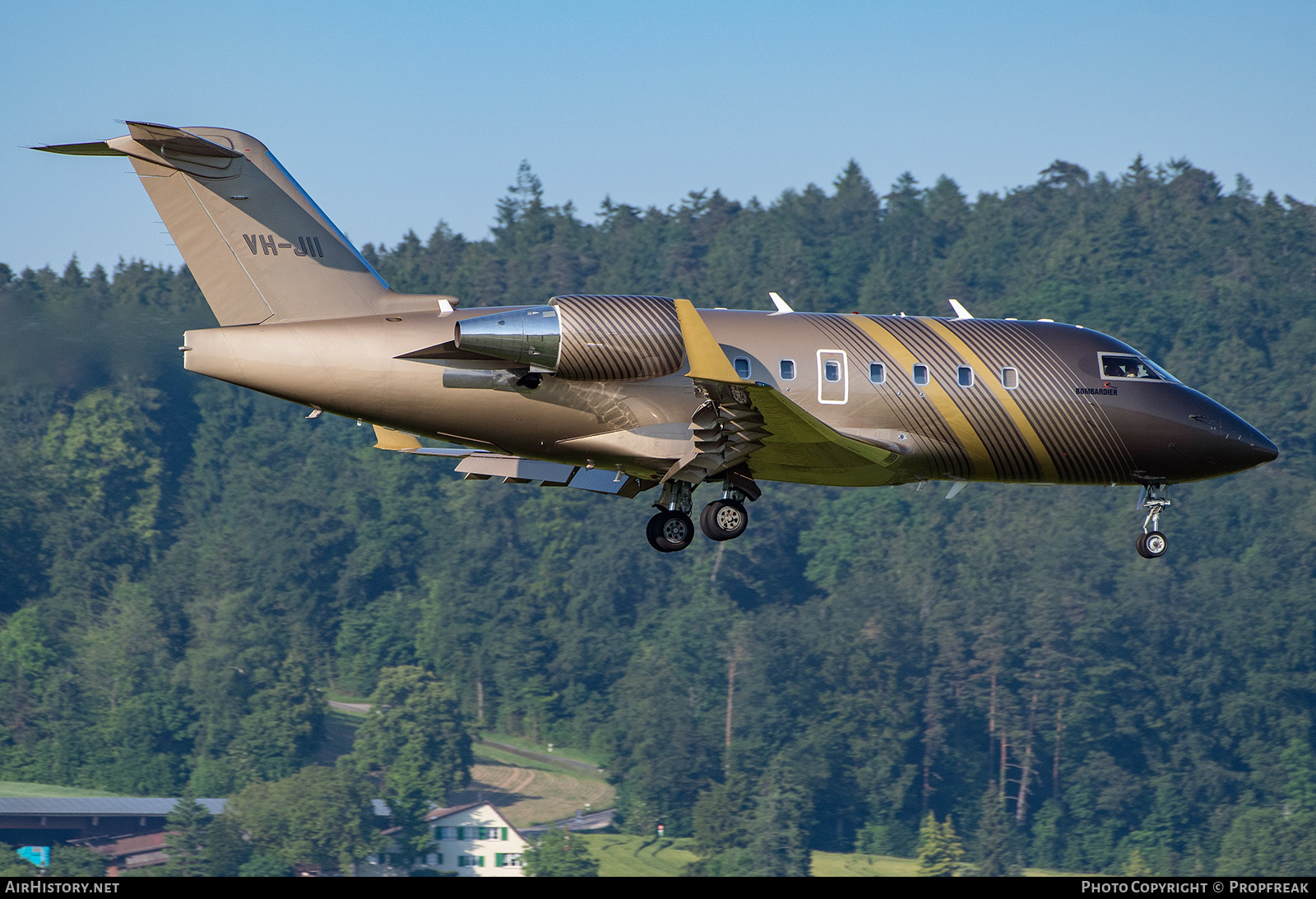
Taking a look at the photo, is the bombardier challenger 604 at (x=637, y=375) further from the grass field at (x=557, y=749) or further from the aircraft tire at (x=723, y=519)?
the grass field at (x=557, y=749)

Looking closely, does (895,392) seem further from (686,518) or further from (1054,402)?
(686,518)

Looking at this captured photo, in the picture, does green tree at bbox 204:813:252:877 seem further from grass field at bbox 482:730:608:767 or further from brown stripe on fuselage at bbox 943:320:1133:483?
brown stripe on fuselage at bbox 943:320:1133:483

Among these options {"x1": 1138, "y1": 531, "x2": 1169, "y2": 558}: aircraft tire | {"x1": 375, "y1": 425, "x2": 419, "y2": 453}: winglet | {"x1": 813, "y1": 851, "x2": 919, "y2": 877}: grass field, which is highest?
{"x1": 375, "y1": 425, "x2": 419, "y2": 453}: winglet

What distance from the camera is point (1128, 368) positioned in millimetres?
28734

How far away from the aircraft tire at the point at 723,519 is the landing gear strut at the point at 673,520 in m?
0.57

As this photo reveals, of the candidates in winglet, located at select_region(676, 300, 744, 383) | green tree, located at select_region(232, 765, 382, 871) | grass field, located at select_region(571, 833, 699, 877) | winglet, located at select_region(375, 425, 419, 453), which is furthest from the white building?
winglet, located at select_region(676, 300, 744, 383)

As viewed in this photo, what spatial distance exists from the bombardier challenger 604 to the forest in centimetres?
5713

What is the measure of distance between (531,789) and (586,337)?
7615 cm

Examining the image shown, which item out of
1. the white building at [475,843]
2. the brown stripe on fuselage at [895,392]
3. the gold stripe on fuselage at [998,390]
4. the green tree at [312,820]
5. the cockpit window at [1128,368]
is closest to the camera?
the brown stripe on fuselage at [895,392]

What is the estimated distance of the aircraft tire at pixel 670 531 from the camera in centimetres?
2712

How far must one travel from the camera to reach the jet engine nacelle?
24.9 meters

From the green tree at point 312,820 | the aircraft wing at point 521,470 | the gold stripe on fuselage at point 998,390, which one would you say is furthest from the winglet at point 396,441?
the green tree at point 312,820

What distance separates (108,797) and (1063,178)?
481 ft

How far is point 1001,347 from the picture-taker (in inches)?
1105
